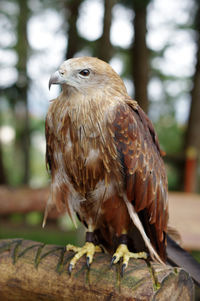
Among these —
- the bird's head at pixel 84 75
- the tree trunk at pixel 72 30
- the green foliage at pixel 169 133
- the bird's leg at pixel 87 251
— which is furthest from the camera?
the green foliage at pixel 169 133

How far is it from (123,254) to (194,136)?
17.3ft

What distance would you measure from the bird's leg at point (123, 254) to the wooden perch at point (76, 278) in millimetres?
32

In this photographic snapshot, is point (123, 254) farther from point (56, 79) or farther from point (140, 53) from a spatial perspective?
point (140, 53)

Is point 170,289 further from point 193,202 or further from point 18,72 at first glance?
point 18,72

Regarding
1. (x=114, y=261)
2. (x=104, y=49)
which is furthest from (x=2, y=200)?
(x=114, y=261)

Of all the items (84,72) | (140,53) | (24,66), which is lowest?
(24,66)

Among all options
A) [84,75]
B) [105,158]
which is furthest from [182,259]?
[84,75]

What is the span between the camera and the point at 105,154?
5.36 feet

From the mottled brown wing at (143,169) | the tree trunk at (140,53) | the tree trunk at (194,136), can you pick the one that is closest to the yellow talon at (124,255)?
the mottled brown wing at (143,169)

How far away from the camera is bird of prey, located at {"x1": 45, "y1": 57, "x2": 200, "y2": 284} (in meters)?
1.62

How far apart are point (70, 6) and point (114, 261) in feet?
18.9

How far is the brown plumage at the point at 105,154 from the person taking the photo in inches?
63.7

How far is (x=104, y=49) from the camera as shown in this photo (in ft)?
16.6

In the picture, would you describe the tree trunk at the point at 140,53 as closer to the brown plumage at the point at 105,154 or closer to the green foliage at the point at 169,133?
the green foliage at the point at 169,133
